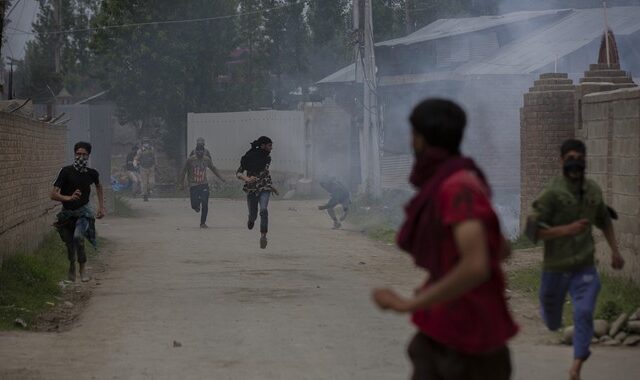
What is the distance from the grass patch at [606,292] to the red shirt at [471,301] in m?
5.95

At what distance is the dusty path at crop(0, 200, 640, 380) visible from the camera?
840cm

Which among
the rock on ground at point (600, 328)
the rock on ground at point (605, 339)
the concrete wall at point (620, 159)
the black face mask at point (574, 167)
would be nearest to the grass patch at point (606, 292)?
the concrete wall at point (620, 159)

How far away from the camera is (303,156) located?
117 ft

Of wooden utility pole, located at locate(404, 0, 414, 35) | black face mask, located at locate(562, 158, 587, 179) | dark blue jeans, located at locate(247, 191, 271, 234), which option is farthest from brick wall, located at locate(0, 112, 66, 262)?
wooden utility pole, located at locate(404, 0, 414, 35)

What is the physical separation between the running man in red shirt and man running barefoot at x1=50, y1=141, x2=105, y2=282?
957 cm

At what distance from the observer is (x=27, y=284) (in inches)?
502

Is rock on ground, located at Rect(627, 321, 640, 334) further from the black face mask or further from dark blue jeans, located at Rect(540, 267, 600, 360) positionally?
the black face mask

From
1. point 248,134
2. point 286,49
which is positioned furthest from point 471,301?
point 286,49

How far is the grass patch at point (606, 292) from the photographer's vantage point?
10133 mm

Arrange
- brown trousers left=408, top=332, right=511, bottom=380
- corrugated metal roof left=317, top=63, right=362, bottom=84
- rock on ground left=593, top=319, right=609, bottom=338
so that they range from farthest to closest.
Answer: corrugated metal roof left=317, top=63, right=362, bottom=84
rock on ground left=593, top=319, right=609, bottom=338
brown trousers left=408, top=332, right=511, bottom=380

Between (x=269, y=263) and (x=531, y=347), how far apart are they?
279 inches

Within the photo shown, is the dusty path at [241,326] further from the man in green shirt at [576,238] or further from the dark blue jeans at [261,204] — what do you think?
the man in green shirt at [576,238]

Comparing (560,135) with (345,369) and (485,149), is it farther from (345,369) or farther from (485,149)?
(485,149)

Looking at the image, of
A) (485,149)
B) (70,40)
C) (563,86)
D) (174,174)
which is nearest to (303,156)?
(485,149)
